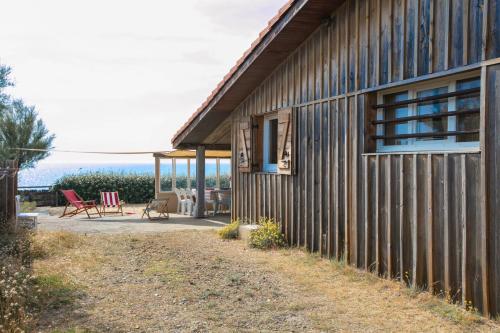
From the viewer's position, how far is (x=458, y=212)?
511cm

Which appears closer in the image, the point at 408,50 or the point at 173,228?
the point at 408,50

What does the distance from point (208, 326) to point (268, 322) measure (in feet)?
2.00

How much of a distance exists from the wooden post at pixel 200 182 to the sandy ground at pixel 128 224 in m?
0.32

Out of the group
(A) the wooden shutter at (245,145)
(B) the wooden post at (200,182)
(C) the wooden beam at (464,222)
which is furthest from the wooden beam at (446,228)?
(B) the wooden post at (200,182)

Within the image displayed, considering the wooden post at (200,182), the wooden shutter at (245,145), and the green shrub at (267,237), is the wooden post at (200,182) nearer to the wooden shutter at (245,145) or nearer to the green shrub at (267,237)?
the wooden shutter at (245,145)

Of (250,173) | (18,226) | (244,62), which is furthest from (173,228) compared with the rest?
(244,62)

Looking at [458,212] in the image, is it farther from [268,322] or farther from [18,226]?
[18,226]

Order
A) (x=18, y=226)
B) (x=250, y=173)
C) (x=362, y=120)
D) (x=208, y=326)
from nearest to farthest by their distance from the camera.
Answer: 1. (x=208, y=326)
2. (x=362, y=120)
3. (x=18, y=226)
4. (x=250, y=173)

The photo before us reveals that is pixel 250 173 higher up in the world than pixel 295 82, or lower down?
lower down

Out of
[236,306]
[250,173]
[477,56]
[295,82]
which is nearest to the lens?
[477,56]

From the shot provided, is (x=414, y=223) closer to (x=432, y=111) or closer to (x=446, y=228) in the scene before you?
(x=446, y=228)

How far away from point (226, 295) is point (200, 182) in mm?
8428

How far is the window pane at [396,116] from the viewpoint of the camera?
6215 millimetres

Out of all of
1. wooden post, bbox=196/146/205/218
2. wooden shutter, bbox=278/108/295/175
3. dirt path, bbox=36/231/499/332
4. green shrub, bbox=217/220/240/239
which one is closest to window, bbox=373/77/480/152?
dirt path, bbox=36/231/499/332
